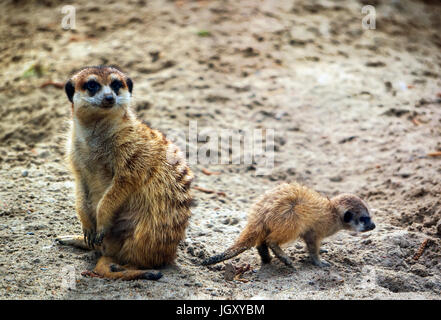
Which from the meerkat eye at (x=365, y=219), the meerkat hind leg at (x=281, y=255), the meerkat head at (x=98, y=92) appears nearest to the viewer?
the meerkat head at (x=98, y=92)

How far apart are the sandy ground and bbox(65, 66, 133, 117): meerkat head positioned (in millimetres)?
820

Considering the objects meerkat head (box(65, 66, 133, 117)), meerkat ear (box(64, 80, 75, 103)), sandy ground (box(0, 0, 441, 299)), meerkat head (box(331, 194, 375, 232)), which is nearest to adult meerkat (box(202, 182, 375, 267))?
meerkat head (box(331, 194, 375, 232))

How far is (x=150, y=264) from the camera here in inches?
137

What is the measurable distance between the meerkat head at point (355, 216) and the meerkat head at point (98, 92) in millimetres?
1949

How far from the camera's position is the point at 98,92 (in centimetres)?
342

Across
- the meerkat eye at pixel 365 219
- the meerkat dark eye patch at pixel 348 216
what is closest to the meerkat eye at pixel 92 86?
the meerkat dark eye patch at pixel 348 216

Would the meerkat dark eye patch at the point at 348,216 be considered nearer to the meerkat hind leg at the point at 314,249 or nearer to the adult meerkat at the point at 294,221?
the adult meerkat at the point at 294,221

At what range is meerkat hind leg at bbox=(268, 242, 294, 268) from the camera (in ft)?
12.2

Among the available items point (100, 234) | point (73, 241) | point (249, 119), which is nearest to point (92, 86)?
point (100, 234)

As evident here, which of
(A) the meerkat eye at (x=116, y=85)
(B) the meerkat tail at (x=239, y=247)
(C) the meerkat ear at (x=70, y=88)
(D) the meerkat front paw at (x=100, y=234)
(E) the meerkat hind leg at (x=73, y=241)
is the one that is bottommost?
(E) the meerkat hind leg at (x=73, y=241)

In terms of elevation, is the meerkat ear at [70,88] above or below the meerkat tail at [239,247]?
above

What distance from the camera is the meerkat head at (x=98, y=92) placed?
339 cm

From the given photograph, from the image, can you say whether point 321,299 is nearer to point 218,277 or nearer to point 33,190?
point 218,277

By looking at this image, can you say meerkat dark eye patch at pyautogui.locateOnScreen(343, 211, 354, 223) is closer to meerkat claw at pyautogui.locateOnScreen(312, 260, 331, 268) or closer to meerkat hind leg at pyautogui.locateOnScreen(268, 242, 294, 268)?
meerkat claw at pyautogui.locateOnScreen(312, 260, 331, 268)
